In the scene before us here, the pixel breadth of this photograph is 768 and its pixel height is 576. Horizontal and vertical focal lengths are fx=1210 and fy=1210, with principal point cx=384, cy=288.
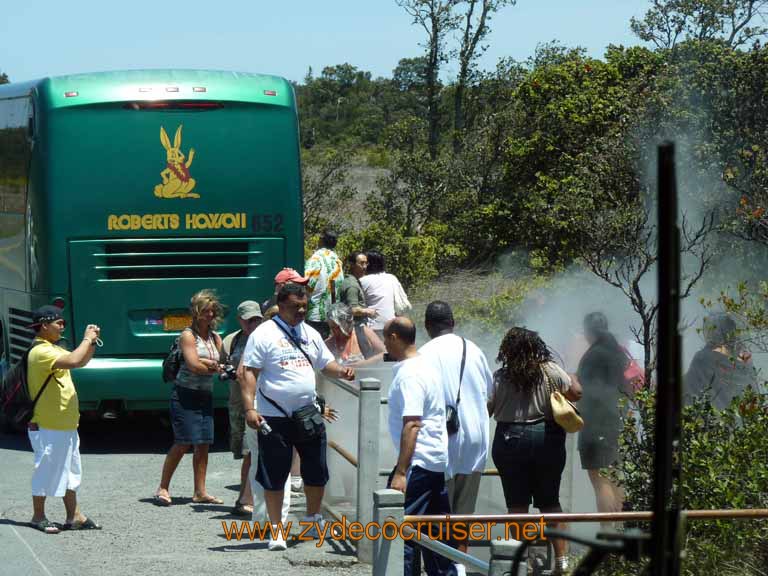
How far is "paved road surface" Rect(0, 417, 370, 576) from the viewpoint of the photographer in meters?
7.62

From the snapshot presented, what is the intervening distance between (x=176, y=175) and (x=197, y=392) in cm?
289

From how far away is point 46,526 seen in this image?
848 centimetres

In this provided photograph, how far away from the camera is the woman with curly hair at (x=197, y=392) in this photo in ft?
30.7

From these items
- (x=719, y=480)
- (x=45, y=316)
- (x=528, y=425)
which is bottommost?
(x=719, y=480)

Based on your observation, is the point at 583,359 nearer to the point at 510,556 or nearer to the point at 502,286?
the point at 510,556

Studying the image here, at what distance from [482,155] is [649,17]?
11410 millimetres

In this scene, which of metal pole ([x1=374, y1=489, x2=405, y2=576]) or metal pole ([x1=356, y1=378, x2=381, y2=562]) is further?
metal pole ([x1=356, y1=378, x2=381, y2=562])

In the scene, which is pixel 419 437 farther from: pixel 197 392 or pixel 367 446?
pixel 197 392

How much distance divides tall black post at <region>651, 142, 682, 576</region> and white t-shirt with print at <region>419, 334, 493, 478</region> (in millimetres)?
4362

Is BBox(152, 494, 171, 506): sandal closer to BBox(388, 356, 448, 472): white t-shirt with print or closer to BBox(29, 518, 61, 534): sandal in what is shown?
BBox(29, 518, 61, 534): sandal

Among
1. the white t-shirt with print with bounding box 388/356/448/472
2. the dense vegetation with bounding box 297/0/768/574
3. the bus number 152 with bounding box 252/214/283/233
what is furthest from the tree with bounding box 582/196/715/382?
the white t-shirt with print with bounding box 388/356/448/472

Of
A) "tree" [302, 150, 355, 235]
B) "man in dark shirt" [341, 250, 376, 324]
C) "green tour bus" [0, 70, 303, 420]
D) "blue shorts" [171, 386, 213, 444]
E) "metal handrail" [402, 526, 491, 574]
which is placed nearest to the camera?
"metal handrail" [402, 526, 491, 574]

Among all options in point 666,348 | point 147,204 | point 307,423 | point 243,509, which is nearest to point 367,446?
point 307,423

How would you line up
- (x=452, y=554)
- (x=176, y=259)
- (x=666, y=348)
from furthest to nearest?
(x=176, y=259) → (x=452, y=554) → (x=666, y=348)
